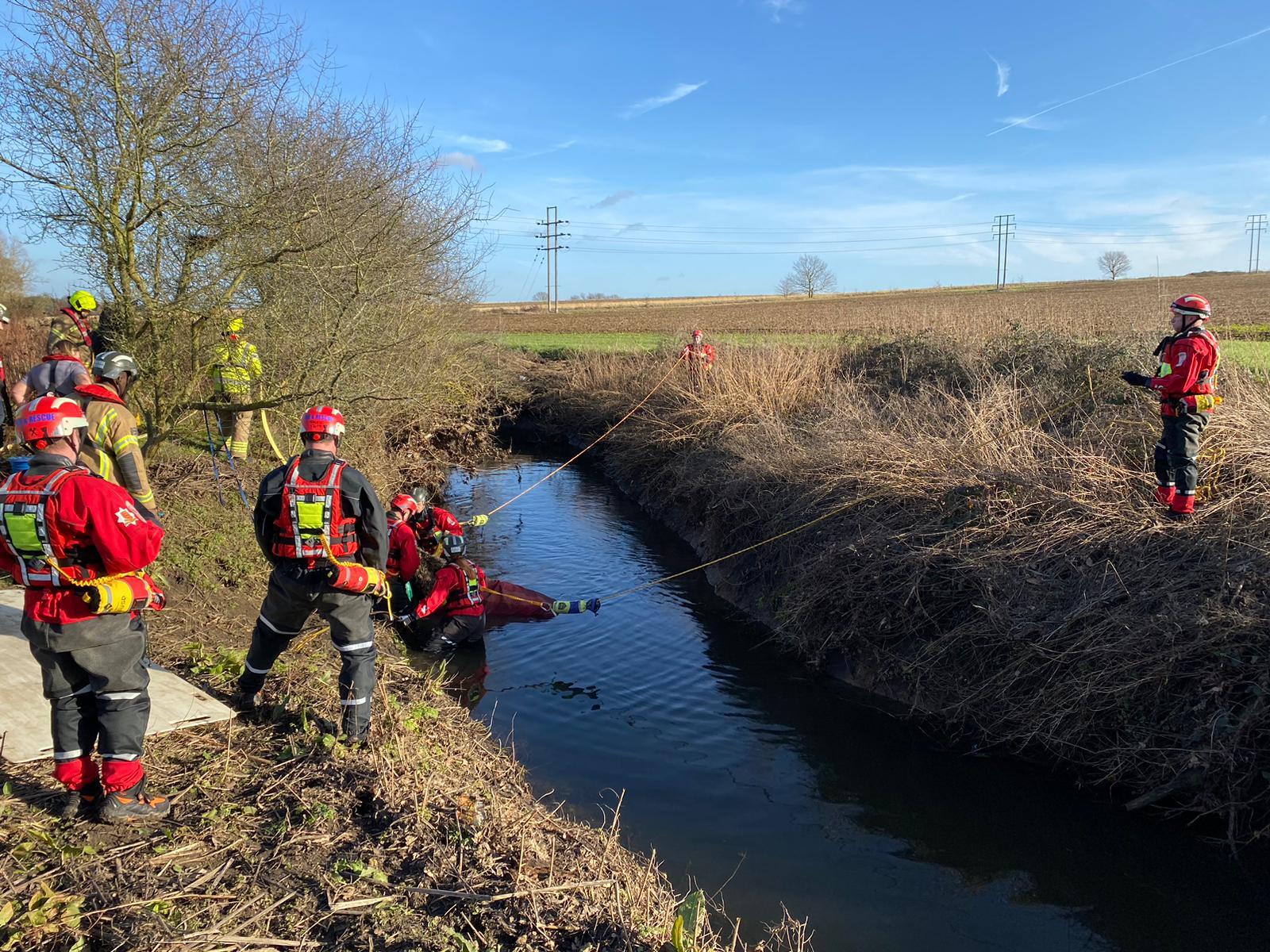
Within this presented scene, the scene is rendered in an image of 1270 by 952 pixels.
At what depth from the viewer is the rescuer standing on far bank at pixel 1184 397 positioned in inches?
260

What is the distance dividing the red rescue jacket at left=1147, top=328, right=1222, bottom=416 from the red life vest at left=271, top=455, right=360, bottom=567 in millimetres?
6244

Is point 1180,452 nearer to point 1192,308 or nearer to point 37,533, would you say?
point 1192,308

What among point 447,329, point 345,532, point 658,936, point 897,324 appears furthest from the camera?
point 897,324

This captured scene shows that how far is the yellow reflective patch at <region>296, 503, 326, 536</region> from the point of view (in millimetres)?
4559

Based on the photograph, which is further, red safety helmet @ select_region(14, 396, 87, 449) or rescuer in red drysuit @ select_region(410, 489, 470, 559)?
rescuer in red drysuit @ select_region(410, 489, 470, 559)

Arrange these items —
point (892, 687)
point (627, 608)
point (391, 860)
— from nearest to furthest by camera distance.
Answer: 1. point (391, 860)
2. point (892, 687)
3. point (627, 608)

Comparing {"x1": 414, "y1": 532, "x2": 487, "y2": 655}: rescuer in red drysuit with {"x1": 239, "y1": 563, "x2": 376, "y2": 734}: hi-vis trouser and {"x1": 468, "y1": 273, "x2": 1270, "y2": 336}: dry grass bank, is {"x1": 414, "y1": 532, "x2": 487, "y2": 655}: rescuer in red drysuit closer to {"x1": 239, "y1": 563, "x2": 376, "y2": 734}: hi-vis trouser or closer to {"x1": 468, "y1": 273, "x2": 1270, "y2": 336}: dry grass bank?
{"x1": 239, "y1": 563, "x2": 376, "y2": 734}: hi-vis trouser

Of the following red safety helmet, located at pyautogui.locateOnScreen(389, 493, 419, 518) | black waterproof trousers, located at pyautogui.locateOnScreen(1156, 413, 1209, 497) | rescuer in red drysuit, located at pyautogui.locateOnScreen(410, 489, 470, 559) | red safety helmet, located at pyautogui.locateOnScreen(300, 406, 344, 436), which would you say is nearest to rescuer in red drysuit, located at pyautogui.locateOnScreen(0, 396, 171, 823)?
red safety helmet, located at pyautogui.locateOnScreen(300, 406, 344, 436)

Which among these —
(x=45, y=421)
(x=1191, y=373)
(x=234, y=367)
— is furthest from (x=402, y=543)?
(x=1191, y=373)

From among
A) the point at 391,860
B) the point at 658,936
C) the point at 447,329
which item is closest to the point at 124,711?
the point at 391,860

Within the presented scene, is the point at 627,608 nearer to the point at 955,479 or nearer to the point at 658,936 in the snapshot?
the point at 955,479

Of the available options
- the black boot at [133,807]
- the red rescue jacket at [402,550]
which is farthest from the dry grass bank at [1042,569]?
the black boot at [133,807]

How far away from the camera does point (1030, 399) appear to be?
1055 cm

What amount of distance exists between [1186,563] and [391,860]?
19.9ft
